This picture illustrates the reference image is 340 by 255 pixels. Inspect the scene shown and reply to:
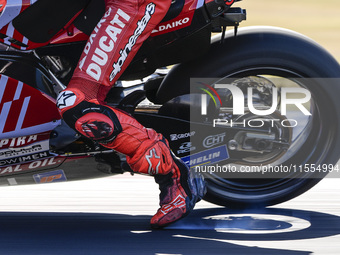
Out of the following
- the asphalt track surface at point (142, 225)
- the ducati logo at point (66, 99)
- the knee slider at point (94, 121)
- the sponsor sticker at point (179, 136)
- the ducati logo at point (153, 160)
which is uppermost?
the ducati logo at point (66, 99)

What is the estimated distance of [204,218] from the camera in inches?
160

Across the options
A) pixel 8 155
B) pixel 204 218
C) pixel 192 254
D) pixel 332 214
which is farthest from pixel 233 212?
pixel 8 155

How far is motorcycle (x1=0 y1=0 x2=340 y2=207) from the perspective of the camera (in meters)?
3.61

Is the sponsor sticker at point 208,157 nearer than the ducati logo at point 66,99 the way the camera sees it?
No

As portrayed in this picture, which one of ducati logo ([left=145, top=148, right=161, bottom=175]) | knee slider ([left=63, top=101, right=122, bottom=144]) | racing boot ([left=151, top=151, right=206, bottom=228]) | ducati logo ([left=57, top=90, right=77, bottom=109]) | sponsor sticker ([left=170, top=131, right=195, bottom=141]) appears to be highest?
ducati logo ([left=57, top=90, right=77, bottom=109])

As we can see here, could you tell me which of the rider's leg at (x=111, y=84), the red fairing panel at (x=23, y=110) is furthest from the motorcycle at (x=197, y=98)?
the rider's leg at (x=111, y=84)

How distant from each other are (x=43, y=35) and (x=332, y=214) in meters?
1.79

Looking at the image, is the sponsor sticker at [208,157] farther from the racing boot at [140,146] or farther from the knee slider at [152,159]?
the knee slider at [152,159]

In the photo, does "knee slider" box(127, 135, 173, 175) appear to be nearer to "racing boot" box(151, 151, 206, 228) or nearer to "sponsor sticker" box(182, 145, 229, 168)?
"racing boot" box(151, 151, 206, 228)

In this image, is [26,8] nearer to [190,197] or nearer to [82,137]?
[82,137]

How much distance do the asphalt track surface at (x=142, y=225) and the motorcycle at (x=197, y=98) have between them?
8.1 inches

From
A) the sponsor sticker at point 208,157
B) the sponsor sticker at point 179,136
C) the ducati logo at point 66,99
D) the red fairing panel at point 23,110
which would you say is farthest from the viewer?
the sponsor sticker at point 208,157

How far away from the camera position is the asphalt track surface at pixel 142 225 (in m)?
3.48

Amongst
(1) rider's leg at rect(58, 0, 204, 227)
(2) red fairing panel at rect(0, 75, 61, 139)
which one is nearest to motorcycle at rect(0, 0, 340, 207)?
(2) red fairing panel at rect(0, 75, 61, 139)
